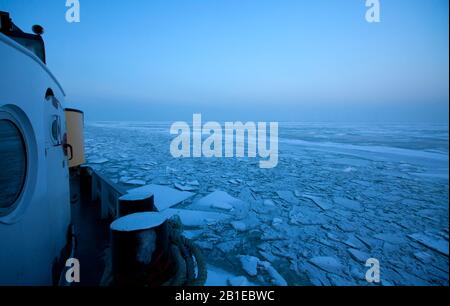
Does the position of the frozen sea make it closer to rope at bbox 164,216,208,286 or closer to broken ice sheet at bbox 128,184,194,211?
broken ice sheet at bbox 128,184,194,211

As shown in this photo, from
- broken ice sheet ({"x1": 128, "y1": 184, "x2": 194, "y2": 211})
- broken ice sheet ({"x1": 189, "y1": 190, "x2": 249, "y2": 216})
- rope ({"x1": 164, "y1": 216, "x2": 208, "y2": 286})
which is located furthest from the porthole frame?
broken ice sheet ({"x1": 189, "y1": 190, "x2": 249, "y2": 216})

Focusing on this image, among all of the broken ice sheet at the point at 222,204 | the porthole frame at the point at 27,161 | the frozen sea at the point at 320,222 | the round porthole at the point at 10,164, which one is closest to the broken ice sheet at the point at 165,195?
the frozen sea at the point at 320,222

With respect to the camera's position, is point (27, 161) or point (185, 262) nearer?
point (27, 161)

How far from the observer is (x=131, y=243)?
4.91 ft

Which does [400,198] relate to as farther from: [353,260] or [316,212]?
[353,260]

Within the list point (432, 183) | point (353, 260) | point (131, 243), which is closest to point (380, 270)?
point (353, 260)

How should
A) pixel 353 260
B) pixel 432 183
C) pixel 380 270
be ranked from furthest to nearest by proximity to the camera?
pixel 432 183 < pixel 353 260 < pixel 380 270

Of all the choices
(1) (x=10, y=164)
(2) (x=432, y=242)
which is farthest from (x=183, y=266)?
(2) (x=432, y=242)

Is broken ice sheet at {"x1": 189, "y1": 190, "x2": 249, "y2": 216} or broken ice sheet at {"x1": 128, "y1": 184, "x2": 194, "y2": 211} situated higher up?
broken ice sheet at {"x1": 128, "y1": 184, "x2": 194, "y2": 211}

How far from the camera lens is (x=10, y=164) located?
140cm

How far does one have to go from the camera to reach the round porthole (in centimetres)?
132

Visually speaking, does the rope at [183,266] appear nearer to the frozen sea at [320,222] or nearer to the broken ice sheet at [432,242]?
the frozen sea at [320,222]

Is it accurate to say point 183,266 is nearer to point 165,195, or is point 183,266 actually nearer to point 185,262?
point 185,262
